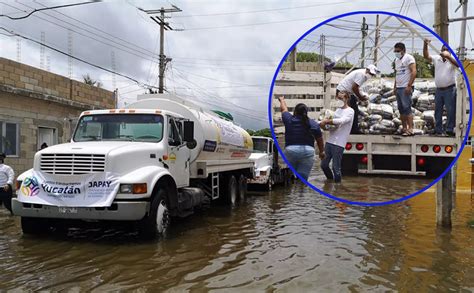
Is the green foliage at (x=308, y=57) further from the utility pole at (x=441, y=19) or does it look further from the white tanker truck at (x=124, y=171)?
the utility pole at (x=441, y=19)

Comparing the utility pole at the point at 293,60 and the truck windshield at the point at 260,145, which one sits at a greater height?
the utility pole at the point at 293,60

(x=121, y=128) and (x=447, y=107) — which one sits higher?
(x=121, y=128)

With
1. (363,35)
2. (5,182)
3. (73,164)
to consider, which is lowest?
(5,182)

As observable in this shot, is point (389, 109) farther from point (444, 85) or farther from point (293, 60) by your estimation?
point (293, 60)

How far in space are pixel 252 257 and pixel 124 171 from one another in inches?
97.3

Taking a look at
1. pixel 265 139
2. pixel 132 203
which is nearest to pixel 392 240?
pixel 132 203

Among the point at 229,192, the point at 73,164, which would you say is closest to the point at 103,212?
the point at 73,164

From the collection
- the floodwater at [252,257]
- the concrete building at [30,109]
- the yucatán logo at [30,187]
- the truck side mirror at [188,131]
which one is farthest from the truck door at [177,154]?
the concrete building at [30,109]

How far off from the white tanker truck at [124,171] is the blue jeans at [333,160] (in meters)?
4.96

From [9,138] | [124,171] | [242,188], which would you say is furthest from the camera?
[9,138]

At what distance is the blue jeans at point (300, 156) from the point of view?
7.82 ft

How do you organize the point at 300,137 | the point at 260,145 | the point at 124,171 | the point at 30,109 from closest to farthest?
the point at 300,137, the point at 124,171, the point at 30,109, the point at 260,145

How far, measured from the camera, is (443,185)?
8188 millimetres

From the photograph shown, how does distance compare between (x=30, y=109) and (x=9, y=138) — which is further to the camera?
(x=30, y=109)
